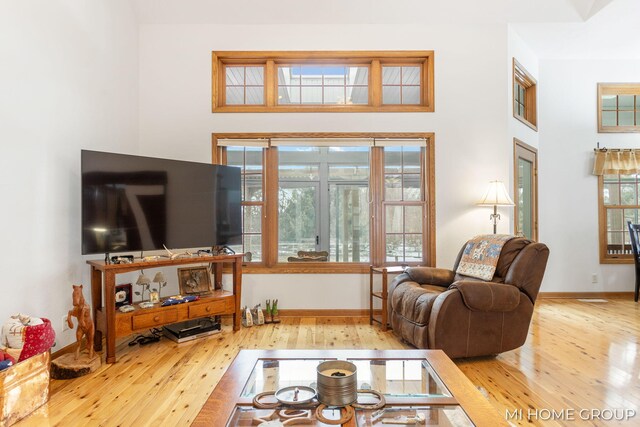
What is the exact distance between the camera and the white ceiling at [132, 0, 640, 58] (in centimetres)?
389

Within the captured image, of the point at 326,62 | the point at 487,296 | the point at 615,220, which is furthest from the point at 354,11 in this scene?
the point at 615,220

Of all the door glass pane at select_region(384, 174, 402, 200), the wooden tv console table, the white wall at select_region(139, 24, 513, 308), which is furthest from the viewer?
the door glass pane at select_region(384, 174, 402, 200)

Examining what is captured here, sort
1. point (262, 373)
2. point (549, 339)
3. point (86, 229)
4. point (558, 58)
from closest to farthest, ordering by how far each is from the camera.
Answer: point (262, 373)
point (86, 229)
point (549, 339)
point (558, 58)

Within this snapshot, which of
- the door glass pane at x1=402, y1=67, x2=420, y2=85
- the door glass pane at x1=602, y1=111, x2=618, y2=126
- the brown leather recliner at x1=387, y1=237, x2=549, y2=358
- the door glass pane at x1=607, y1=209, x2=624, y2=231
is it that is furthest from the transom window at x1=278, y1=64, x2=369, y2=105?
the door glass pane at x1=607, y1=209, x2=624, y2=231

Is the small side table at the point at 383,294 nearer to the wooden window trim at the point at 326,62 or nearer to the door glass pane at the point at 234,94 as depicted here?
the wooden window trim at the point at 326,62

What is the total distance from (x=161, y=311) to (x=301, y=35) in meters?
3.33

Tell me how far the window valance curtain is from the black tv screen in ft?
16.2

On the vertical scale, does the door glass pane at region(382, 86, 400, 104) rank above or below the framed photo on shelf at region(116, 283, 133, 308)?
above

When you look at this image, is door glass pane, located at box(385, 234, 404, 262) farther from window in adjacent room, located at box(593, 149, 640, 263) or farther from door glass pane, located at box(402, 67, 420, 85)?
window in adjacent room, located at box(593, 149, 640, 263)

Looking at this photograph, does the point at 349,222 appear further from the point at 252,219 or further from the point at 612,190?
the point at 612,190

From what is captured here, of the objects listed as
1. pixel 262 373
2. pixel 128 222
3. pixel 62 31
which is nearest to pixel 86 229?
pixel 128 222

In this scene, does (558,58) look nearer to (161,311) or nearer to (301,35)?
(301,35)

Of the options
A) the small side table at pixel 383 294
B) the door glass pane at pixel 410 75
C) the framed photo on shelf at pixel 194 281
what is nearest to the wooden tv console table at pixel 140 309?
the framed photo on shelf at pixel 194 281

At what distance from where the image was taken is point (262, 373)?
66.2 inches
